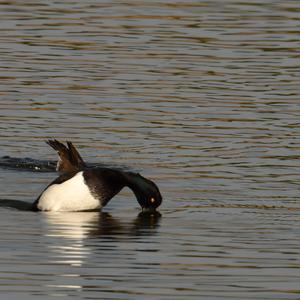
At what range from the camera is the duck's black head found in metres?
15.5

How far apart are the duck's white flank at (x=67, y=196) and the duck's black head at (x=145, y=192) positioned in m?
0.42

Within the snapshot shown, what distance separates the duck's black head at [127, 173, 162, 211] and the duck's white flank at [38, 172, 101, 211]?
42 centimetres

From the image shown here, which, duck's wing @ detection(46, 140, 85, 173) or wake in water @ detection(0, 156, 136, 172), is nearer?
duck's wing @ detection(46, 140, 85, 173)

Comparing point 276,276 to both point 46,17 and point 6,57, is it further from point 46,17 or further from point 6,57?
point 46,17

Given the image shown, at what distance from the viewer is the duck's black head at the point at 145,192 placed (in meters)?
15.5

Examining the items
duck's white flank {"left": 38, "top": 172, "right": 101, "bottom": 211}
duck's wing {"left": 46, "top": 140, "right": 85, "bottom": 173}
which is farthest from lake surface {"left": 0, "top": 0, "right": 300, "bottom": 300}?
duck's wing {"left": 46, "top": 140, "right": 85, "bottom": 173}

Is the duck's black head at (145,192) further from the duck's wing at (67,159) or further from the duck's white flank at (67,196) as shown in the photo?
the duck's wing at (67,159)

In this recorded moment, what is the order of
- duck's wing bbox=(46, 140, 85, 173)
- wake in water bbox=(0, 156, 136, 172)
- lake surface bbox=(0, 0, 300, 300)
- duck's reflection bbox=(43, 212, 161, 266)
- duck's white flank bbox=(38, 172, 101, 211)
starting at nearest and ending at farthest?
lake surface bbox=(0, 0, 300, 300) < duck's reflection bbox=(43, 212, 161, 266) < duck's white flank bbox=(38, 172, 101, 211) < duck's wing bbox=(46, 140, 85, 173) < wake in water bbox=(0, 156, 136, 172)

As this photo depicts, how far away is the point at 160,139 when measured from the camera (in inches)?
786

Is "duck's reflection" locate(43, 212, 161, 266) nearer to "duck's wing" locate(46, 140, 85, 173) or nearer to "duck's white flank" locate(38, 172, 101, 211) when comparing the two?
"duck's white flank" locate(38, 172, 101, 211)

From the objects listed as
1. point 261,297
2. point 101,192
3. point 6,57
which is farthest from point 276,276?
point 6,57

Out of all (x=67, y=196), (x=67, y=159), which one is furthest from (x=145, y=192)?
(x=67, y=159)

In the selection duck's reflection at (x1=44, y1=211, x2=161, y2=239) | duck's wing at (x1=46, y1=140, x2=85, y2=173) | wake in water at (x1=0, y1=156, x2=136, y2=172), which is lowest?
duck's reflection at (x1=44, y1=211, x2=161, y2=239)

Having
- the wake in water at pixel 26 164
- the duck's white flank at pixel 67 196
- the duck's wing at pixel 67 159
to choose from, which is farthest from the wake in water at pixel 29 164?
the duck's white flank at pixel 67 196
